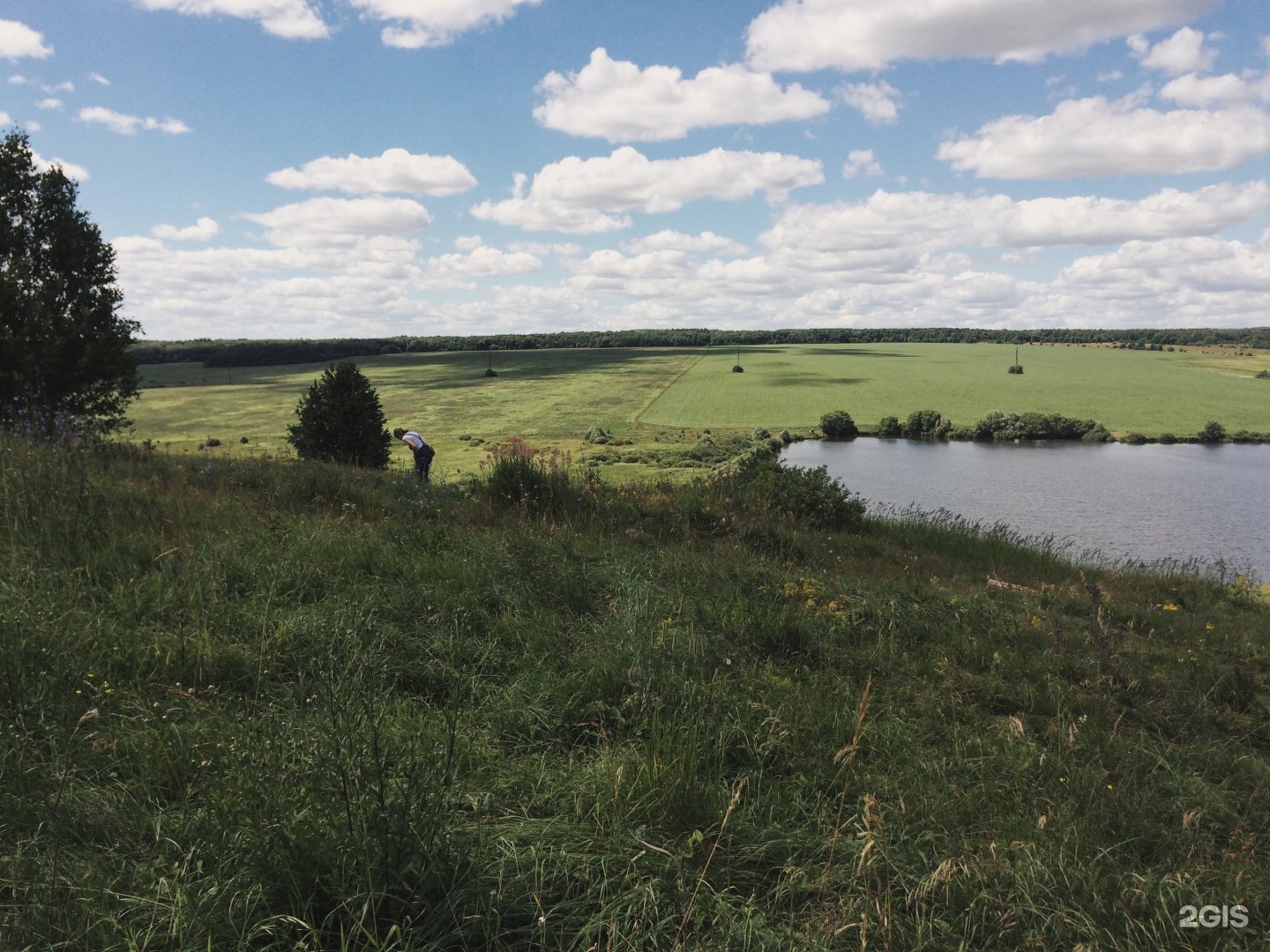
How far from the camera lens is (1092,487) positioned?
206 feet

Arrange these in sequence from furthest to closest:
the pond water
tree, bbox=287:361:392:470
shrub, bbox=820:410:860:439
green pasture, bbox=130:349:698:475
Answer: shrub, bbox=820:410:860:439 < green pasture, bbox=130:349:698:475 < the pond water < tree, bbox=287:361:392:470

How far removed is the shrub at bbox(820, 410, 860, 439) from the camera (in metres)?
90.6

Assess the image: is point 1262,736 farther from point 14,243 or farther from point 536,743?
point 14,243

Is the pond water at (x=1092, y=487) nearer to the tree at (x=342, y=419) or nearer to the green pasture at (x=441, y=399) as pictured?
the tree at (x=342, y=419)

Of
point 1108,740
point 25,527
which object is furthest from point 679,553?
point 25,527

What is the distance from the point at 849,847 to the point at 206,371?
191 meters

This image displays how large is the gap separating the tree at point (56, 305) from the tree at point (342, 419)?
826cm

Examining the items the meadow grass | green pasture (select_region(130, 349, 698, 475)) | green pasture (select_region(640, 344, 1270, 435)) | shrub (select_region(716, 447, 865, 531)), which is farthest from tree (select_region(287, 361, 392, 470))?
green pasture (select_region(640, 344, 1270, 435))

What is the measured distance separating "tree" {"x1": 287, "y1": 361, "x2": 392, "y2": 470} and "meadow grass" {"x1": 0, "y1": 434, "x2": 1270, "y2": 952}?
95.6 ft

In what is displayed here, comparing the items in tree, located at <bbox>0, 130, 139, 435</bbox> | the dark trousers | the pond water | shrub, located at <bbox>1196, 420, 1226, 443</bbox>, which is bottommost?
the pond water

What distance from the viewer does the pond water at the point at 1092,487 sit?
4678 cm

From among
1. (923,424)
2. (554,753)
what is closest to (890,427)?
(923,424)

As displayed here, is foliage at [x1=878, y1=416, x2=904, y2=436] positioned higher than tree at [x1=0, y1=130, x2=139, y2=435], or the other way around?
tree at [x1=0, y1=130, x2=139, y2=435]

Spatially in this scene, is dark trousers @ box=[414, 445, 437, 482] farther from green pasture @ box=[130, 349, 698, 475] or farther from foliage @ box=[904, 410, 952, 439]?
foliage @ box=[904, 410, 952, 439]
